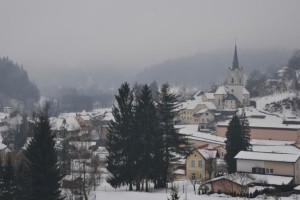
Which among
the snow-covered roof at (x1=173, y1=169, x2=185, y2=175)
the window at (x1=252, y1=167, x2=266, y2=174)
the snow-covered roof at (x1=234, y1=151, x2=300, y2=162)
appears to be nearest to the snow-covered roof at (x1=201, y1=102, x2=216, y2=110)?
the snow-covered roof at (x1=173, y1=169, x2=185, y2=175)

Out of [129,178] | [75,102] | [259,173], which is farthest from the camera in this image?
[75,102]

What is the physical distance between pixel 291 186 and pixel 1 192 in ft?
68.3

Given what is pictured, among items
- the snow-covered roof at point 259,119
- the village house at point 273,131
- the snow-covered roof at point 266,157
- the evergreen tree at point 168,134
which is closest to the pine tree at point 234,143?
the snow-covered roof at point 266,157

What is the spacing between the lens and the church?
112 metres

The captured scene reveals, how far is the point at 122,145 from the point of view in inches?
1326

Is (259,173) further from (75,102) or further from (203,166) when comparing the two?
(75,102)

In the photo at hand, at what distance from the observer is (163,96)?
36.0 metres

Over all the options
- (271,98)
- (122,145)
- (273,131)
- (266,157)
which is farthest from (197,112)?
(122,145)

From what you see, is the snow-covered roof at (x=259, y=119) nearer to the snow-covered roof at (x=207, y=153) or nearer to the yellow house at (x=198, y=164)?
the snow-covered roof at (x=207, y=153)

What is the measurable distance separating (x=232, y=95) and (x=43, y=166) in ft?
301

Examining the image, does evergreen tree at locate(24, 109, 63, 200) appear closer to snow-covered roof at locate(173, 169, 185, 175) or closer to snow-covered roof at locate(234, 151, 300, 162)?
snow-covered roof at locate(234, 151, 300, 162)

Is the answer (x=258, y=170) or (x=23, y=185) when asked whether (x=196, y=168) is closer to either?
(x=258, y=170)

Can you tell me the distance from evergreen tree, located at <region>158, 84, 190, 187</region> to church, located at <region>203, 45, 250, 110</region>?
252 ft

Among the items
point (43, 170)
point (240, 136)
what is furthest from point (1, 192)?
point (240, 136)
